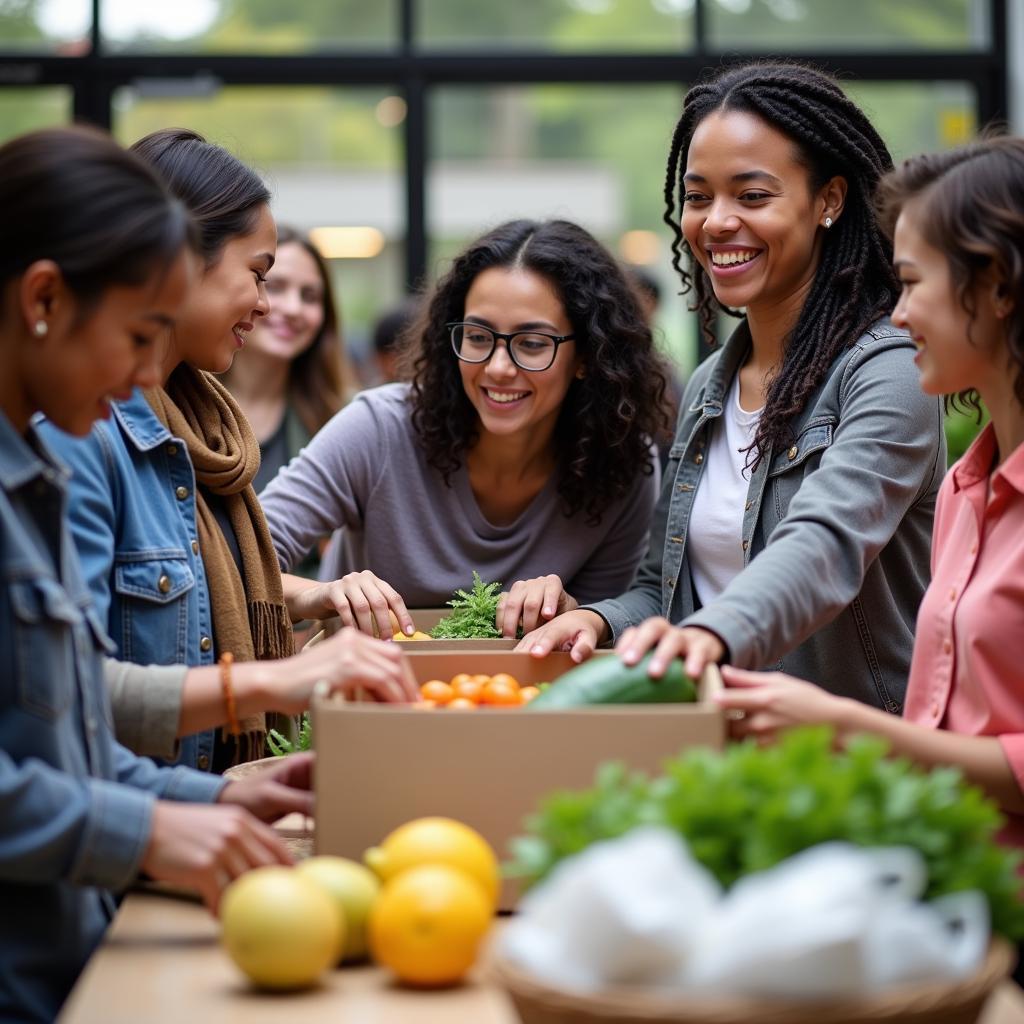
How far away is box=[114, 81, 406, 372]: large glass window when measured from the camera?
659 cm

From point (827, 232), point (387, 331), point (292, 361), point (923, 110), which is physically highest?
point (923, 110)

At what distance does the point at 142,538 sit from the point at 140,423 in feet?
0.63

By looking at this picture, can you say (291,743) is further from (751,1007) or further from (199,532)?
(751,1007)

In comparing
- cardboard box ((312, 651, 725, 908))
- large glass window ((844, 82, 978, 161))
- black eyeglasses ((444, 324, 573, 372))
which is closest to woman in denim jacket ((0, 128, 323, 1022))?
cardboard box ((312, 651, 725, 908))

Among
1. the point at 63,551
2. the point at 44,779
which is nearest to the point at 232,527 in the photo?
the point at 63,551

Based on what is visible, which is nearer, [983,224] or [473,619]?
[983,224]

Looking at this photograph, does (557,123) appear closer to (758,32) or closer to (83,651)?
(758,32)

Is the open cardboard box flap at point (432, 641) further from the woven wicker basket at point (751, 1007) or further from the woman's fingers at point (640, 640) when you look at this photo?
the woven wicker basket at point (751, 1007)

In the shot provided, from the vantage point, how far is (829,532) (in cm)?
217

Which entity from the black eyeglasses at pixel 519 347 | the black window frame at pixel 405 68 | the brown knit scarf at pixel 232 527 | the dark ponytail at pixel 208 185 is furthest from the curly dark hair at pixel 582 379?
the black window frame at pixel 405 68

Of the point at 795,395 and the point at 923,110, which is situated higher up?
the point at 923,110

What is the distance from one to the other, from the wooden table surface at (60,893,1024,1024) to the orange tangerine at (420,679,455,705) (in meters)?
0.51

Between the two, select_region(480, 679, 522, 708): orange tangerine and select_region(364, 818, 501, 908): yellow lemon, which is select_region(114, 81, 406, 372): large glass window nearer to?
select_region(480, 679, 522, 708): orange tangerine

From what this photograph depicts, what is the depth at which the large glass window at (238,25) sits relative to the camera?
6523 millimetres
